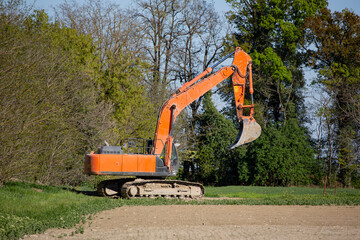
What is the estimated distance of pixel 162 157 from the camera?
18.4 m

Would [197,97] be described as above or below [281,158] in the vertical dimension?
above

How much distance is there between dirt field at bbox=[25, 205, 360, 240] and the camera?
1030 centimetres

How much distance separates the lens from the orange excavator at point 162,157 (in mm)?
17578

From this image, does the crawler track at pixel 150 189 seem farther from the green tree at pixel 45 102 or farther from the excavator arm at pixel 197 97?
the green tree at pixel 45 102

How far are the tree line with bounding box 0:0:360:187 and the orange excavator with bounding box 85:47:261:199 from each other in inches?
161

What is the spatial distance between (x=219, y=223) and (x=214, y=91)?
2793 cm

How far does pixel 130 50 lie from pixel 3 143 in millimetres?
21970

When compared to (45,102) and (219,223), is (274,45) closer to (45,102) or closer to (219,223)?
(45,102)

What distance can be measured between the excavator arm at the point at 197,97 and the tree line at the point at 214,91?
549 centimetres

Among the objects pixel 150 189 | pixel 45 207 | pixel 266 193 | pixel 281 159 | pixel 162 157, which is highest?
pixel 281 159

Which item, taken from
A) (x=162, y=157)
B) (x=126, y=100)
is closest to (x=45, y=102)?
(x=162, y=157)

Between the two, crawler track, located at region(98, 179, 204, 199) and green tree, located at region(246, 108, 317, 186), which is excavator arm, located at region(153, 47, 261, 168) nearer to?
crawler track, located at region(98, 179, 204, 199)

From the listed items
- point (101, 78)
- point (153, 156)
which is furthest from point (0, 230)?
A: point (101, 78)

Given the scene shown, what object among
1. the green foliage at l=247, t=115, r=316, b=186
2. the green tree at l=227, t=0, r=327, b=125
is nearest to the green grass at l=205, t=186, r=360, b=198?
the green foliage at l=247, t=115, r=316, b=186
